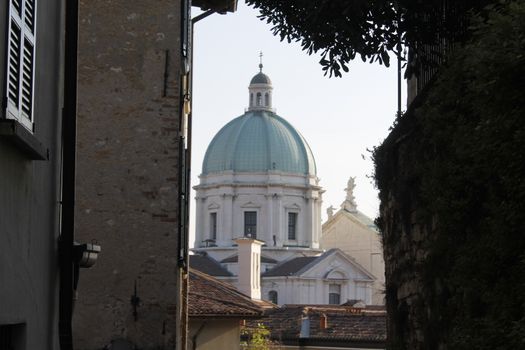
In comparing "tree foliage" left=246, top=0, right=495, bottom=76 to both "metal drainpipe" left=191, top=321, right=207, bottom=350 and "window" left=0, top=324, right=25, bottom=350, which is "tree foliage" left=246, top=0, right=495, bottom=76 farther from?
"metal drainpipe" left=191, top=321, right=207, bottom=350

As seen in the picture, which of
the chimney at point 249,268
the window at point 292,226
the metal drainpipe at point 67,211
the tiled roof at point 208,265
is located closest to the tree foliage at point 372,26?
the metal drainpipe at point 67,211

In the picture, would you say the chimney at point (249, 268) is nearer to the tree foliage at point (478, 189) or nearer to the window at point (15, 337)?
the tree foliage at point (478, 189)

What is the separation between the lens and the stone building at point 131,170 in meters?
13.2

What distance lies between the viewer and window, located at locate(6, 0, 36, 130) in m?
5.87

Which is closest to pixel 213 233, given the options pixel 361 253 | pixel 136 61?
pixel 361 253

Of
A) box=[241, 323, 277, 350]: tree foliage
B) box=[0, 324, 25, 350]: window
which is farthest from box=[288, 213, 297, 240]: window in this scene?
box=[0, 324, 25, 350]: window

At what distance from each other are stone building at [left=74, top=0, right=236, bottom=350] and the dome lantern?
84034 mm

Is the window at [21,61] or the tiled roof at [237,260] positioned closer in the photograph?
the window at [21,61]

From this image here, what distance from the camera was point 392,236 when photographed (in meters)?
11.1

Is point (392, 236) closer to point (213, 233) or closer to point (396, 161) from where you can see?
point (396, 161)

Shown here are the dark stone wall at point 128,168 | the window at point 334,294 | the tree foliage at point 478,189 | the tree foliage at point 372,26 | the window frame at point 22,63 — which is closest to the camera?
the window frame at point 22,63

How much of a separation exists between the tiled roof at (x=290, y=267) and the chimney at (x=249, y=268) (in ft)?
22.6

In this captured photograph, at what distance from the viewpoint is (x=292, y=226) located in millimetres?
95562

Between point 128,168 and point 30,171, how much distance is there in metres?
6.79
